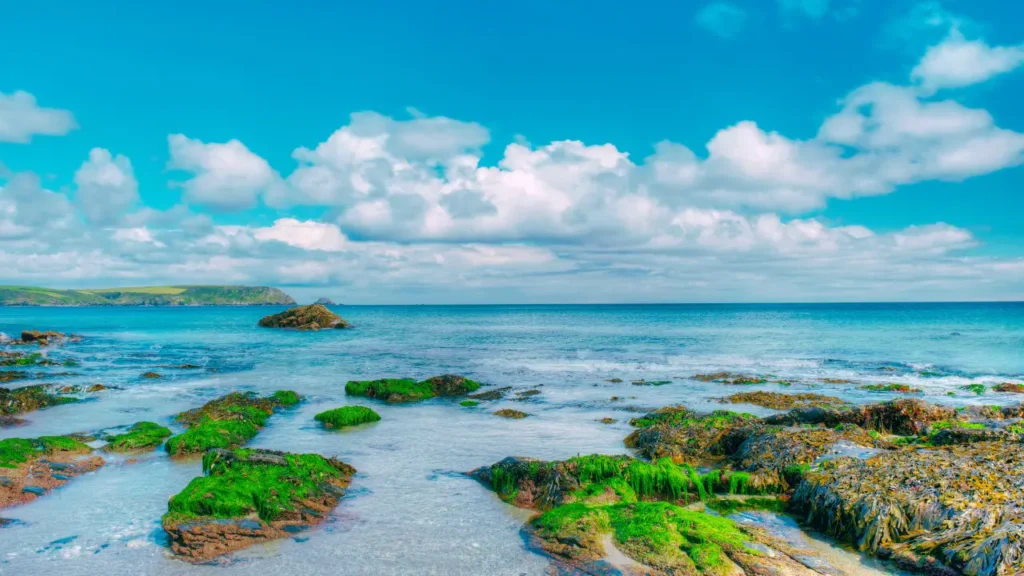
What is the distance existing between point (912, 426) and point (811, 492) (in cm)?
766

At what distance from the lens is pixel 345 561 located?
826 centimetres

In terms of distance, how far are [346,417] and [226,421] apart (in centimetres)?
351

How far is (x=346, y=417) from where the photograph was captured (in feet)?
59.8

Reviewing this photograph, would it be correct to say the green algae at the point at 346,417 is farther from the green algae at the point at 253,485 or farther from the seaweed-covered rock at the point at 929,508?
the seaweed-covered rock at the point at 929,508

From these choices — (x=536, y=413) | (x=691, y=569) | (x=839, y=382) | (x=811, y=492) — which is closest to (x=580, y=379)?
(x=536, y=413)

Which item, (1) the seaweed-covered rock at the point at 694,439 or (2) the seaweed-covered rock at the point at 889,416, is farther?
(2) the seaweed-covered rock at the point at 889,416

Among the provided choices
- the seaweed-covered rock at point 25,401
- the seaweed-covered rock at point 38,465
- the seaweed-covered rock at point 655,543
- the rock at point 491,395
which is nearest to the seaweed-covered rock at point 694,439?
the seaweed-covered rock at point 655,543

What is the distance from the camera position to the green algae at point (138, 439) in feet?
47.4

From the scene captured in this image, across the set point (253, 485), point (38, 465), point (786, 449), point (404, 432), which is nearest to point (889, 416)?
point (786, 449)

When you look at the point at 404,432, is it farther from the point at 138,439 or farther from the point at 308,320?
the point at 308,320

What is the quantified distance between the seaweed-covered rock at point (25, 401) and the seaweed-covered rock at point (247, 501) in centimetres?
1336

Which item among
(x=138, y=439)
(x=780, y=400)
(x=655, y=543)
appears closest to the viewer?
(x=655, y=543)

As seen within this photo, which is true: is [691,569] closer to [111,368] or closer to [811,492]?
[811,492]

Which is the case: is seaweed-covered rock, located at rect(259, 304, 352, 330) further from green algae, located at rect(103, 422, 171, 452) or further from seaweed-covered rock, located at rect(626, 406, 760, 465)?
seaweed-covered rock, located at rect(626, 406, 760, 465)
